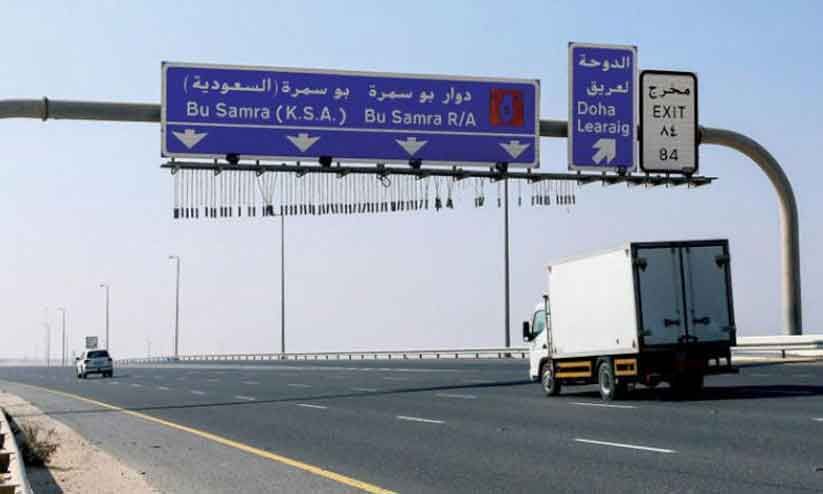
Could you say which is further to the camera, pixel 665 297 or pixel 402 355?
pixel 402 355

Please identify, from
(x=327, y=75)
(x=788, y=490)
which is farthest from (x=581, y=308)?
(x=788, y=490)

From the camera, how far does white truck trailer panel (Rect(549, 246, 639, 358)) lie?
84.5 ft

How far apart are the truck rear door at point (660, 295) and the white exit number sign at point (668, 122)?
415 centimetres

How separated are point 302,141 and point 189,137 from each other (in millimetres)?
2517

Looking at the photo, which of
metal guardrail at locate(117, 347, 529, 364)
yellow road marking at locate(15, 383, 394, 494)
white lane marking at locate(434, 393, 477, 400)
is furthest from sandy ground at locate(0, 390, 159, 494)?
metal guardrail at locate(117, 347, 529, 364)

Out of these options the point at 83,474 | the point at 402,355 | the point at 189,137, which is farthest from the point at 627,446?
A: the point at 402,355

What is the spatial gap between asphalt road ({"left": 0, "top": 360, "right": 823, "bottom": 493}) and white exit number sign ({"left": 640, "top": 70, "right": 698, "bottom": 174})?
5.45 m

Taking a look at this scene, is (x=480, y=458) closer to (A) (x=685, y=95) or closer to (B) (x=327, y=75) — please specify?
(B) (x=327, y=75)

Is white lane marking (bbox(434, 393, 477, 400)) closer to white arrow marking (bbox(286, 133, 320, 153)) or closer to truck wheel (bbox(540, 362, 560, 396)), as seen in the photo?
truck wheel (bbox(540, 362, 560, 396))

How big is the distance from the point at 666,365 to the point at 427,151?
7316mm

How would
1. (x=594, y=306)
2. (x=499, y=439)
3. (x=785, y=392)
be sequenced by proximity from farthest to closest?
(x=594, y=306) < (x=785, y=392) < (x=499, y=439)

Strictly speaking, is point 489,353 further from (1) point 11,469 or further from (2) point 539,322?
(1) point 11,469

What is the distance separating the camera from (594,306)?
88.9ft

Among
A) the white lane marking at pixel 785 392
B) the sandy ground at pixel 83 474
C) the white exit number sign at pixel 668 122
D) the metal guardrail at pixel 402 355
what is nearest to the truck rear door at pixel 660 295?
the white lane marking at pixel 785 392
